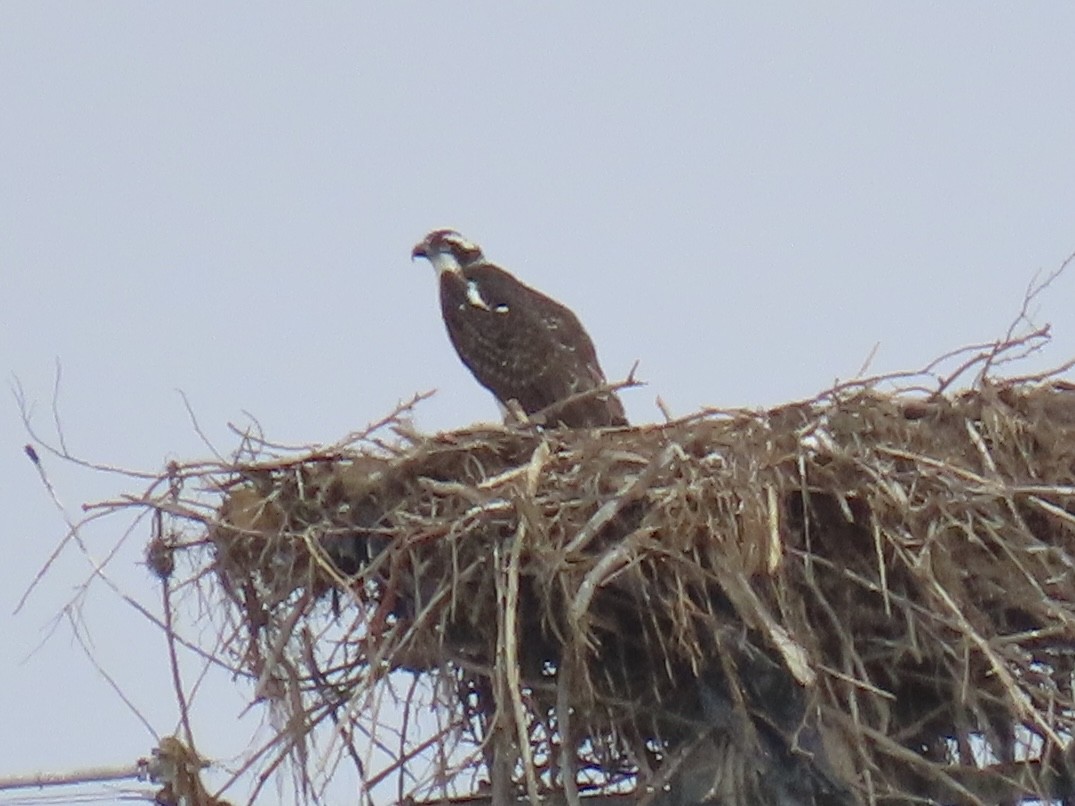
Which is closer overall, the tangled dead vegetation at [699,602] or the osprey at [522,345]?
the tangled dead vegetation at [699,602]

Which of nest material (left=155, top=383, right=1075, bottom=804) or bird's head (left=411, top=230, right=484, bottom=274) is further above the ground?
bird's head (left=411, top=230, right=484, bottom=274)

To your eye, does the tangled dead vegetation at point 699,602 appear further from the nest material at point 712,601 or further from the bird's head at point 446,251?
the bird's head at point 446,251

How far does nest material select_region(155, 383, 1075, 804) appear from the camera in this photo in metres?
7.09

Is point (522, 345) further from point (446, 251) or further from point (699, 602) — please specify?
point (699, 602)


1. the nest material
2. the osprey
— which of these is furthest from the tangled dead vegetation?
the osprey

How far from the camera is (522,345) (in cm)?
1052

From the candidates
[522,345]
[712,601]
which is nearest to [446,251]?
[522,345]

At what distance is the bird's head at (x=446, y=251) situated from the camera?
1160 centimetres

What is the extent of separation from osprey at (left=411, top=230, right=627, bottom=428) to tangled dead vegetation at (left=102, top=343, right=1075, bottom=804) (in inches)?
86.2

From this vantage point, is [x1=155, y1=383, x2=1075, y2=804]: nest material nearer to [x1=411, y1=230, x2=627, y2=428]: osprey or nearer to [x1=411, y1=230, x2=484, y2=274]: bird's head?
[x1=411, y1=230, x2=627, y2=428]: osprey

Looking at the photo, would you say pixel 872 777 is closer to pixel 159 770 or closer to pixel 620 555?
pixel 620 555

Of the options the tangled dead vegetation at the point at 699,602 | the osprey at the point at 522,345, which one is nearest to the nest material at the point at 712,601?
the tangled dead vegetation at the point at 699,602

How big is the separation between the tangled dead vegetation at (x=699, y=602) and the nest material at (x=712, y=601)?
0.01 meters

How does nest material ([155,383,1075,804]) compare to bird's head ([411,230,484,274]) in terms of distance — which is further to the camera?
bird's head ([411,230,484,274])
